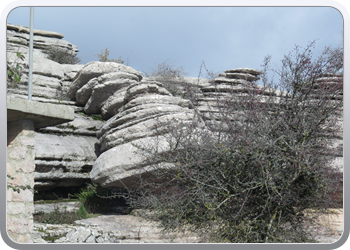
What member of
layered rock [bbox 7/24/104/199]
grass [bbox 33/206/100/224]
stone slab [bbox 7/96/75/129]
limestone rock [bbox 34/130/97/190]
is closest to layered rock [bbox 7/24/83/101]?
layered rock [bbox 7/24/104/199]

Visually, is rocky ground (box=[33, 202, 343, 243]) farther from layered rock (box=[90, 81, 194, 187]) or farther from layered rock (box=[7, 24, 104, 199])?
layered rock (box=[7, 24, 104, 199])

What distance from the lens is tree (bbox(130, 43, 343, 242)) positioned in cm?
631

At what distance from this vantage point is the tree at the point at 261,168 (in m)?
6.31

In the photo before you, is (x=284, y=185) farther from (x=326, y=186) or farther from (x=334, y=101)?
(x=334, y=101)

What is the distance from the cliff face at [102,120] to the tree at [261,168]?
0.68 metres

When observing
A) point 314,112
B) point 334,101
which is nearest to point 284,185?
point 314,112

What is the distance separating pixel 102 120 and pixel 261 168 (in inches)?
243

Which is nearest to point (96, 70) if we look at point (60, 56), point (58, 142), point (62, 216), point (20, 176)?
point (58, 142)

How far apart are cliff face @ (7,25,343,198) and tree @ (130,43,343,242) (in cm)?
68

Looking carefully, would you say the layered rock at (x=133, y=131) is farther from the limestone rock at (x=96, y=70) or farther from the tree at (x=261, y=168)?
the limestone rock at (x=96, y=70)

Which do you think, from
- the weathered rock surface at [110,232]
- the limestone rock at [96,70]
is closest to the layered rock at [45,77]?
the limestone rock at [96,70]

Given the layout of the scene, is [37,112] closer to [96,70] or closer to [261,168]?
[261,168]
